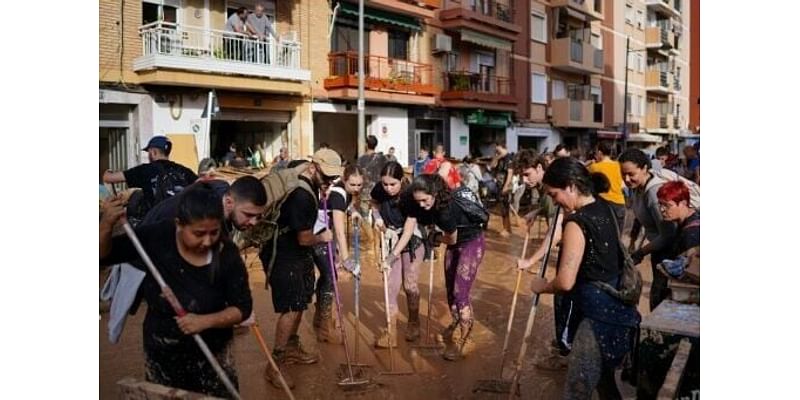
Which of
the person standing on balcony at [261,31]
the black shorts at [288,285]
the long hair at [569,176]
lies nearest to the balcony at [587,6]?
the long hair at [569,176]

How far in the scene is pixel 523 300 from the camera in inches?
237

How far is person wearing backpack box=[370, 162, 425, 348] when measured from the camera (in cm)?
436

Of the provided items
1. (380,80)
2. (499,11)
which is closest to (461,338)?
(499,11)

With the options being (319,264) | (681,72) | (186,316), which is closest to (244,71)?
(319,264)

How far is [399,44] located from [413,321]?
632 cm

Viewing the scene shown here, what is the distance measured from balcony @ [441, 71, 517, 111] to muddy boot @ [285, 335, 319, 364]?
2.12m

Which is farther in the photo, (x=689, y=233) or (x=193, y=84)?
(x=689, y=233)

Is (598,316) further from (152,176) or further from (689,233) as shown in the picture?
(152,176)

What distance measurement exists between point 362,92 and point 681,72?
2.36 m

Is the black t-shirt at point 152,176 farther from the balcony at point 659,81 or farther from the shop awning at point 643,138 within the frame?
the shop awning at point 643,138

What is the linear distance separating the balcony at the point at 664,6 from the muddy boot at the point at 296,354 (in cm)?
284

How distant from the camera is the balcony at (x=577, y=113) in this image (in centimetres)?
468

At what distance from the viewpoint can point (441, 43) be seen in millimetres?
9180

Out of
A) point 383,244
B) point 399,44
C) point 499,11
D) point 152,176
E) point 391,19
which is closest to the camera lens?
point 152,176
